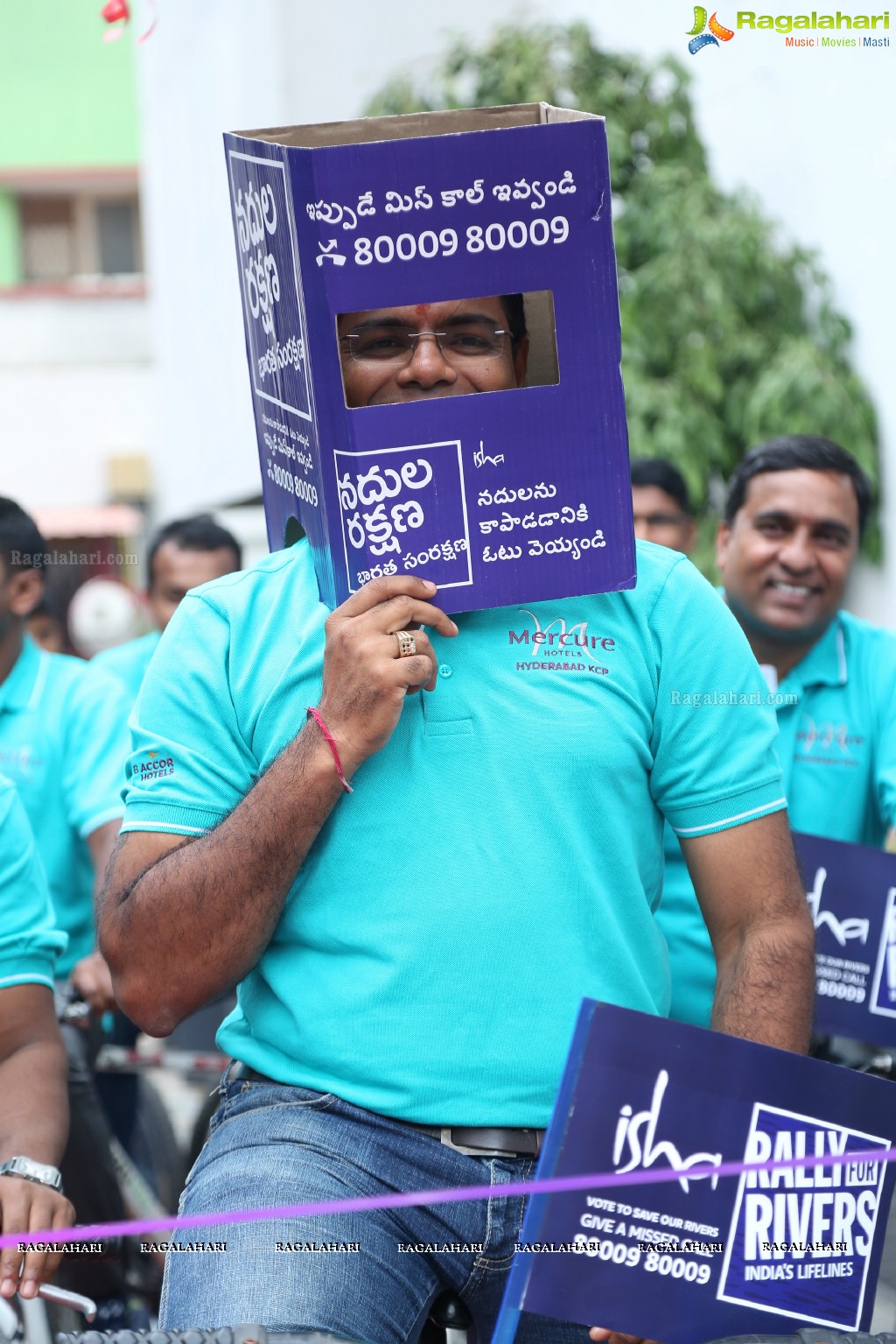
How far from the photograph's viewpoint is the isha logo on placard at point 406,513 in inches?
73.2

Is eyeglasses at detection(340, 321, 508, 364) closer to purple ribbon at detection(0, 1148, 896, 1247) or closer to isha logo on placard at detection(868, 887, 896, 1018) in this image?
purple ribbon at detection(0, 1148, 896, 1247)

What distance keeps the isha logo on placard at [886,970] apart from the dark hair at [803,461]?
1.14 m

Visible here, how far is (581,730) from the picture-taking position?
1947 millimetres

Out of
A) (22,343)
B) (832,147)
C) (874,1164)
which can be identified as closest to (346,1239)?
(874,1164)

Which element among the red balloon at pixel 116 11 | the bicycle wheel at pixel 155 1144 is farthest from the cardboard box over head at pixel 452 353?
the bicycle wheel at pixel 155 1144

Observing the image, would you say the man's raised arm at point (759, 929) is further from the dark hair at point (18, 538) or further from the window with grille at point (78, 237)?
the window with grille at point (78, 237)

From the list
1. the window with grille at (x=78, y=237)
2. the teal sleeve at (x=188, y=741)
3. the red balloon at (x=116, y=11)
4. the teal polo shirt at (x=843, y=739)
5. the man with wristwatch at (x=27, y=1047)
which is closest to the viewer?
the teal sleeve at (x=188, y=741)

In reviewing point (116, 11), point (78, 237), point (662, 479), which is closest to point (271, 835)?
point (116, 11)

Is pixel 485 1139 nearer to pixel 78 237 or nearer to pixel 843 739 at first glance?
pixel 843 739

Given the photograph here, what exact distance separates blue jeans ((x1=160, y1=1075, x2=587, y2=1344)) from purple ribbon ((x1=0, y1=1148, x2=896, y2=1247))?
2 cm

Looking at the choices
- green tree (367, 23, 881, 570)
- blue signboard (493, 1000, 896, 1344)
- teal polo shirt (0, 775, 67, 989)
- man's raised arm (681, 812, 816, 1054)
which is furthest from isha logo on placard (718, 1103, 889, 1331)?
green tree (367, 23, 881, 570)

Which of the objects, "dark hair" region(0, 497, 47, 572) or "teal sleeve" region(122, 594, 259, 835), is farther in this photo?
"dark hair" region(0, 497, 47, 572)

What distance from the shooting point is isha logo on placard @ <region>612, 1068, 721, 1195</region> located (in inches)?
64.8

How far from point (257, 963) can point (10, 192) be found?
73.6 ft
